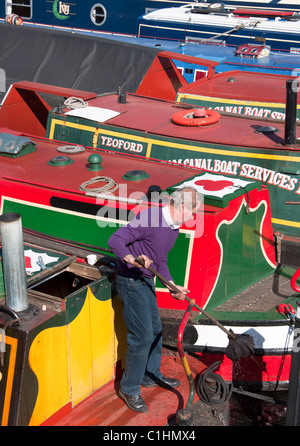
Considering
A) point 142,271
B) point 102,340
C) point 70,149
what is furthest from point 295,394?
point 70,149

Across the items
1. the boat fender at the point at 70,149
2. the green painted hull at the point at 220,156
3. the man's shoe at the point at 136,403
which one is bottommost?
the man's shoe at the point at 136,403

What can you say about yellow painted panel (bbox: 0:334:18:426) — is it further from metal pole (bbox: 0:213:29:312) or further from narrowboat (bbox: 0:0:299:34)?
narrowboat (bbox: 0:0:299:34)

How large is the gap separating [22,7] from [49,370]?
20.3 meters

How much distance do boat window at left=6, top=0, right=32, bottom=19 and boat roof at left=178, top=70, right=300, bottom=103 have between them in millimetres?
13472

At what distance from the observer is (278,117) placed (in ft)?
30.7

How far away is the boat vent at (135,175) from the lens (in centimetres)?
642

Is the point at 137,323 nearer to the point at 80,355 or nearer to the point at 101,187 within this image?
the point at 80,355

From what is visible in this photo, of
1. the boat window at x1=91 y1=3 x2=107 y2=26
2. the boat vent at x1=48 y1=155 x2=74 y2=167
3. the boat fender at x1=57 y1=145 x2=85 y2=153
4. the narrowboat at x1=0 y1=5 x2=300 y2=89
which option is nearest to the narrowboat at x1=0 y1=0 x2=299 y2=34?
the boat window at x1=91 y1=3 x2=107 y2=26

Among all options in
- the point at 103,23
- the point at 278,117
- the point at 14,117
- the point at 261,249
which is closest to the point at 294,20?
the point at 103,23

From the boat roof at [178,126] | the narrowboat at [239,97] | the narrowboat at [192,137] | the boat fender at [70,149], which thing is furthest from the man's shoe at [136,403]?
the narrowboat at [239,97]

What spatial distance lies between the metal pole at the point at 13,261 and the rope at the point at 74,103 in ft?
15.5

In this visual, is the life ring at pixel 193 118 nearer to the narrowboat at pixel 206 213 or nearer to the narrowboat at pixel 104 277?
the narrowboat at pixel 206 213

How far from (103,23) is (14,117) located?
1218cm
